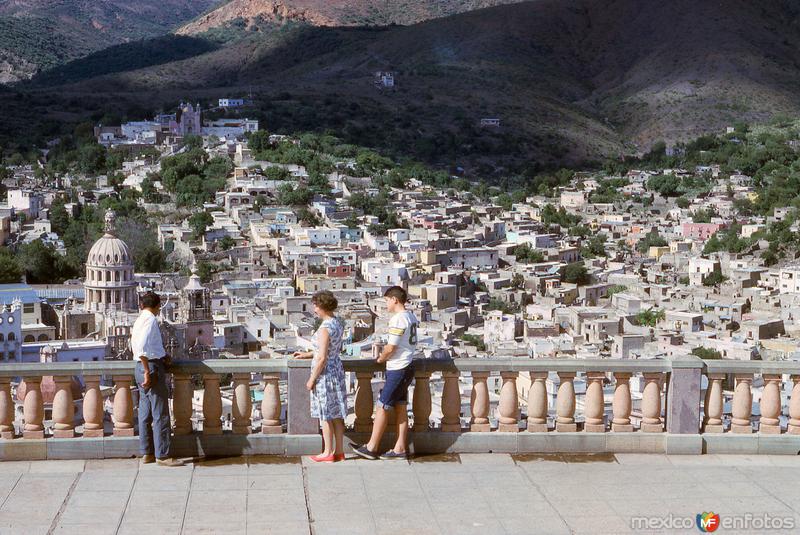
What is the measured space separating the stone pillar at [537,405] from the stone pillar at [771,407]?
1226 millimetres

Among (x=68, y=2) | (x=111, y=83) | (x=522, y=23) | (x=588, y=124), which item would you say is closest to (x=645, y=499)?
(x=588, y=124)

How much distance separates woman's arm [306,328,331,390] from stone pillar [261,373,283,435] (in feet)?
1.01

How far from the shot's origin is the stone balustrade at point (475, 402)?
695cm

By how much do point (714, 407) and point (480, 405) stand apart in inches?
51.1

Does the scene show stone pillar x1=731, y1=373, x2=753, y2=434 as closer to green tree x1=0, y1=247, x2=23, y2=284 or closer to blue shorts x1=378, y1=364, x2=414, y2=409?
blue shorts x1=378, y1=364, x2=414, y2=409

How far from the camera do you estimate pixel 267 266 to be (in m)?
36.5

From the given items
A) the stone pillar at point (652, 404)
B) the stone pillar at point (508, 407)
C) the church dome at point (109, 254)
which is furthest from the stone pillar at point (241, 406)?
the church dome at point (109, 254)

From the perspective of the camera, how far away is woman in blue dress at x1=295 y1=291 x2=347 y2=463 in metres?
6.80

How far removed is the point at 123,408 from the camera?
700 centimetres

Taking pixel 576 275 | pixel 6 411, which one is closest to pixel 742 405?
pixel 6 411

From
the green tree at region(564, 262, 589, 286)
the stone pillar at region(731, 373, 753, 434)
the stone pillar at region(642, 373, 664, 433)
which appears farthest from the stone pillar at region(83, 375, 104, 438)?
the green tree at region(564, 262, 589, 286)

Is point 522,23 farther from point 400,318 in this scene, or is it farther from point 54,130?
point 400,318

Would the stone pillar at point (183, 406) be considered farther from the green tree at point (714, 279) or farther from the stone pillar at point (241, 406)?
the green tree at point (714, 279)

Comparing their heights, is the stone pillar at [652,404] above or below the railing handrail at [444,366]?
below
